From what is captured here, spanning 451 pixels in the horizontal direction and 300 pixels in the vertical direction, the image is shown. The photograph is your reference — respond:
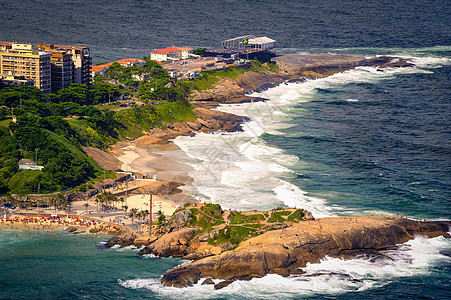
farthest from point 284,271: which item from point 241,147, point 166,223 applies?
point 241,147

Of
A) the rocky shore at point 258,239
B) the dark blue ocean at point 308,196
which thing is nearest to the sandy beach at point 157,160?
the dark blue ocean at point 308,196

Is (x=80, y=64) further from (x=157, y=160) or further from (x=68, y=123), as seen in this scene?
(x=157, y=160)

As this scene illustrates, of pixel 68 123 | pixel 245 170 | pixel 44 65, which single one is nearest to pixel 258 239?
pixel 245 170

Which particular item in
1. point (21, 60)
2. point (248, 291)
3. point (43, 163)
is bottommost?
point (248, 291)

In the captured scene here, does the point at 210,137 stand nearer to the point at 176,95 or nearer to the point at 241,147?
the point at 241,147

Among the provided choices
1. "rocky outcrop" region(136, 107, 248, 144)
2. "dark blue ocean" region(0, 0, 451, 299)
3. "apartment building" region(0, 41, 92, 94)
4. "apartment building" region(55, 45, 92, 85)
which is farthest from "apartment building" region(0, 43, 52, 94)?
"dark blue ocean" region(0, 0, 451, 299)

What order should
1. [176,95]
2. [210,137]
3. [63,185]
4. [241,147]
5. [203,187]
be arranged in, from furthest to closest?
[176,95], [210,137], [241,147], [203,187], [63,185]

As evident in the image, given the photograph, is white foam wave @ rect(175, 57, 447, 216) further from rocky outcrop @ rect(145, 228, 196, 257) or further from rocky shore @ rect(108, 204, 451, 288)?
rocky outcrop @ rect(145, 228, 196, 257)
